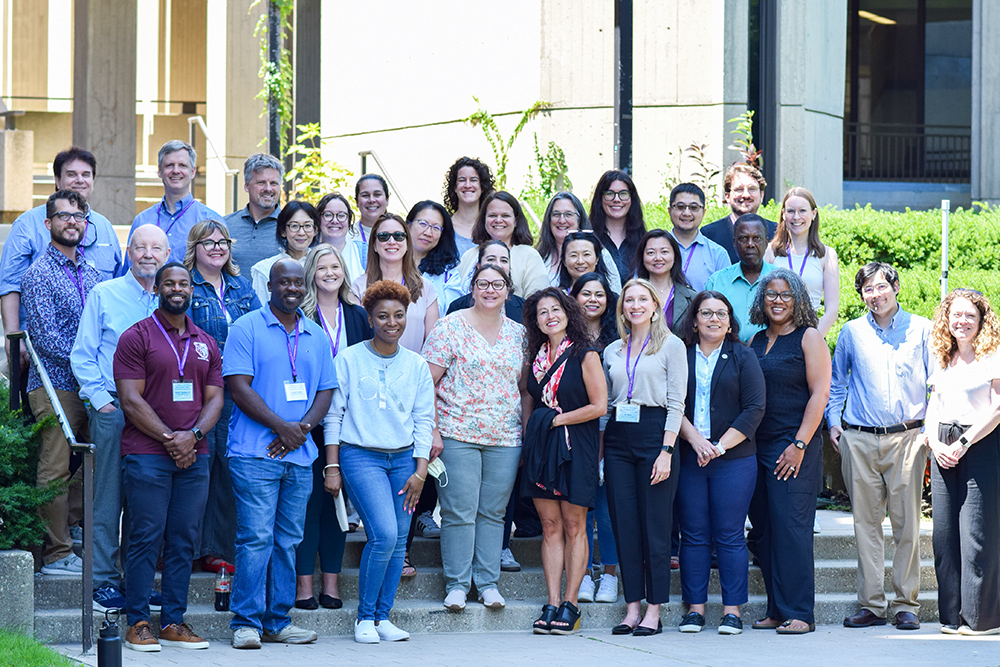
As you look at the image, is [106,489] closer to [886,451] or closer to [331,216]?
[331,216]

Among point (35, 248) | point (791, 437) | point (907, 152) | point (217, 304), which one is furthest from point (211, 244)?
point (907, 152)

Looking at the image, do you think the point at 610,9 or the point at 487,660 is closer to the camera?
the point at 487,660

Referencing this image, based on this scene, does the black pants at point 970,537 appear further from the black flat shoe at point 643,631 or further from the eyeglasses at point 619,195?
the eyeglasses at point 619,195

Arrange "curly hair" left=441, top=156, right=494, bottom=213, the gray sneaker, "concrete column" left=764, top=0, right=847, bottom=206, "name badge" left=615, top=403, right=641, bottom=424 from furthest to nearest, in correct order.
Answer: "concrete column" left=764, top=0, right=847, bottom=206 → "curly hair" left=441, top=156, right=494, bottom=213 → "name badge" left=615, top=403, right=641, bottom=424 → the gray sneaker

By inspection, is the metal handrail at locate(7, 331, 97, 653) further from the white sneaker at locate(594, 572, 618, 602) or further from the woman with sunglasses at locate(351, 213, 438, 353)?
the white sneaker at locate(594, 572, 618, 602)

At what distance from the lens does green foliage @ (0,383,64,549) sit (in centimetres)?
684

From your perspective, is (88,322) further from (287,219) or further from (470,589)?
(470,589)

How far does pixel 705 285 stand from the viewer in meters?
8.36

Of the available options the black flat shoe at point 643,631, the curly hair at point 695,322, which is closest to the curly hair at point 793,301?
the curly hair at point 695,322

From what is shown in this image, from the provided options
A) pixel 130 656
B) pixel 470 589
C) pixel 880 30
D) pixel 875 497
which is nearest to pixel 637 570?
pixel 470 589

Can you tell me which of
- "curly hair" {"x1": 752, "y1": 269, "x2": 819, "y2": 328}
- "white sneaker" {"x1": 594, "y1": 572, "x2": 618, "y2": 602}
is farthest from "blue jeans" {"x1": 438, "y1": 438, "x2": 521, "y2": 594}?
"curly hair" {"x1": 752, "y1": 269, "x2": 819, "y2": 328}

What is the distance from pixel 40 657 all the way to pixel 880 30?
23.2m

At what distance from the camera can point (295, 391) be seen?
22.7ft

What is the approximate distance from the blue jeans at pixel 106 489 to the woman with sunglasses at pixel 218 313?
494 millimetres
